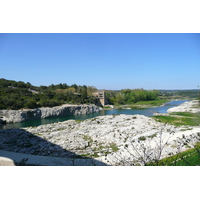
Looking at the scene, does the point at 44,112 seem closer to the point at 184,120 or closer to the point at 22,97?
the point at 22,97

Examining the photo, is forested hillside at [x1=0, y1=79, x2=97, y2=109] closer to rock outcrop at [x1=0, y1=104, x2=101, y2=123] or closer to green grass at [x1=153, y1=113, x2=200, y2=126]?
rock outcrop at [x1=0, y1=104, x2=101, y2=123]

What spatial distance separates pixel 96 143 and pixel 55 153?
1346 mm

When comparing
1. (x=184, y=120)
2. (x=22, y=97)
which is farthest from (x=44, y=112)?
(x=184, y=120)

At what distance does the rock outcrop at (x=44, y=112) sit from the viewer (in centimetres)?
1191

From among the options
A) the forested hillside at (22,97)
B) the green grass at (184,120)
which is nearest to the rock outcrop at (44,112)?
the forested hillside at (22,97)

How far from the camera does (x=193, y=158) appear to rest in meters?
2.22

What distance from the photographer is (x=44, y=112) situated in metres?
13.4

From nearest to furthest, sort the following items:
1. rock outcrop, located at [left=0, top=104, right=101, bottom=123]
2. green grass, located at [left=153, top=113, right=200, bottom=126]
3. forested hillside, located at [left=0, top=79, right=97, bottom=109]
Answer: green grass, located at [left=153, top=113, right=200, bottom=126], rock outcrop, located at [left=0, top=104, right=101, bottom=123], forested hillside, located at [left=0, top=79, right=97, bottom=109]

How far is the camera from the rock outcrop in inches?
469

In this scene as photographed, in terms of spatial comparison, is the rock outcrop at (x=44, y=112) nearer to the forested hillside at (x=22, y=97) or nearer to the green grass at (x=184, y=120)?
the forested hillside at (x=22, y=97)

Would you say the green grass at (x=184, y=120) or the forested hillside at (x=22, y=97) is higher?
the forested hillside at (x=22, y=97)

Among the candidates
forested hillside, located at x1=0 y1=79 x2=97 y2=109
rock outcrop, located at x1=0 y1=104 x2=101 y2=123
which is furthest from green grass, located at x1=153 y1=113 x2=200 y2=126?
forested hillside, located at x1=0 y1=79 x2=97 y2=109

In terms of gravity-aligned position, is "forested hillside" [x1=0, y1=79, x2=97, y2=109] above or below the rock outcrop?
above

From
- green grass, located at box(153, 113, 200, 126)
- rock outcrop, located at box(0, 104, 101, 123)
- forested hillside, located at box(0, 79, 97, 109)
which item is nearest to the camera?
green grass, located at box(153, 113, 200, 126)
